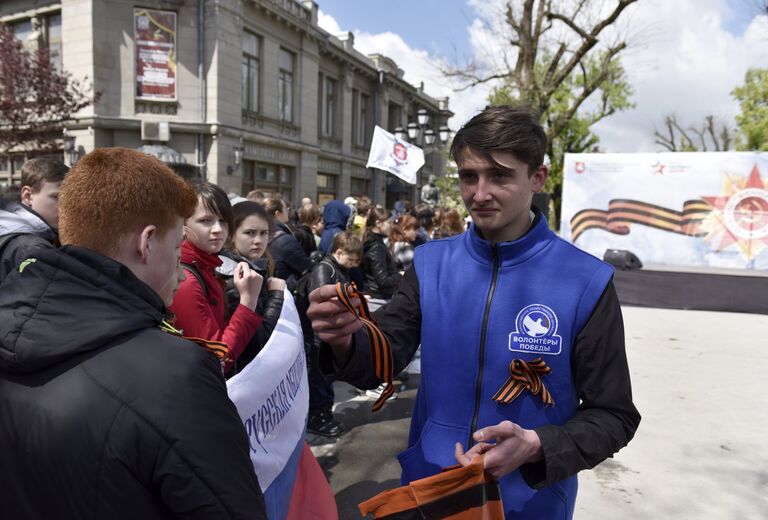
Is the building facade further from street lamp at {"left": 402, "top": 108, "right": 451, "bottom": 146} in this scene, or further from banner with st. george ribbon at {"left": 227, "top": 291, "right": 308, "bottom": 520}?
banner with st. george ribbon at {"left": 227, "top": 291, "right": 308, "bottom": 520}

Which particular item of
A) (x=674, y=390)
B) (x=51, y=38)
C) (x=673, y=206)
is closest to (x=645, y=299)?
(x=673, y=206)

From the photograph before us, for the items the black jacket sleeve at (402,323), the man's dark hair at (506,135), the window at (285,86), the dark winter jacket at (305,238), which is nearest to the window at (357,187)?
the window at (285,86)

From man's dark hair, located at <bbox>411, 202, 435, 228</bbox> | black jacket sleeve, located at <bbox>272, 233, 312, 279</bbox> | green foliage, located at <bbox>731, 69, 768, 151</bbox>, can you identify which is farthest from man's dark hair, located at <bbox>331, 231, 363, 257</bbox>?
green foliage, located at <bbox>731, 69, 768, 151</bbox>

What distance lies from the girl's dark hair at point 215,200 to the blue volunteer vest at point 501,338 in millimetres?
1438

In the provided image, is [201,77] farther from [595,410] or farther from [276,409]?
[595,410]

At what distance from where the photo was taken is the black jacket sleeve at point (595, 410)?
4.50 ft

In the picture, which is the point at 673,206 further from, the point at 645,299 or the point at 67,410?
the point at 67,410

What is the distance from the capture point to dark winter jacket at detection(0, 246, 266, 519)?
3.05 ft

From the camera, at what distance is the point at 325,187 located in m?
23.4

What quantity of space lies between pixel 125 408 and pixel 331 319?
627 millimetres

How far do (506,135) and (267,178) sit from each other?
18.5 m

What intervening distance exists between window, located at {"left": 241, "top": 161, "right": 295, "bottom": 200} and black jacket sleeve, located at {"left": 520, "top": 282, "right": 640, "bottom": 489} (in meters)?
16.5

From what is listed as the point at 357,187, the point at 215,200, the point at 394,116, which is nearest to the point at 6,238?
the point at 215,200

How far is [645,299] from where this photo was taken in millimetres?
10375
